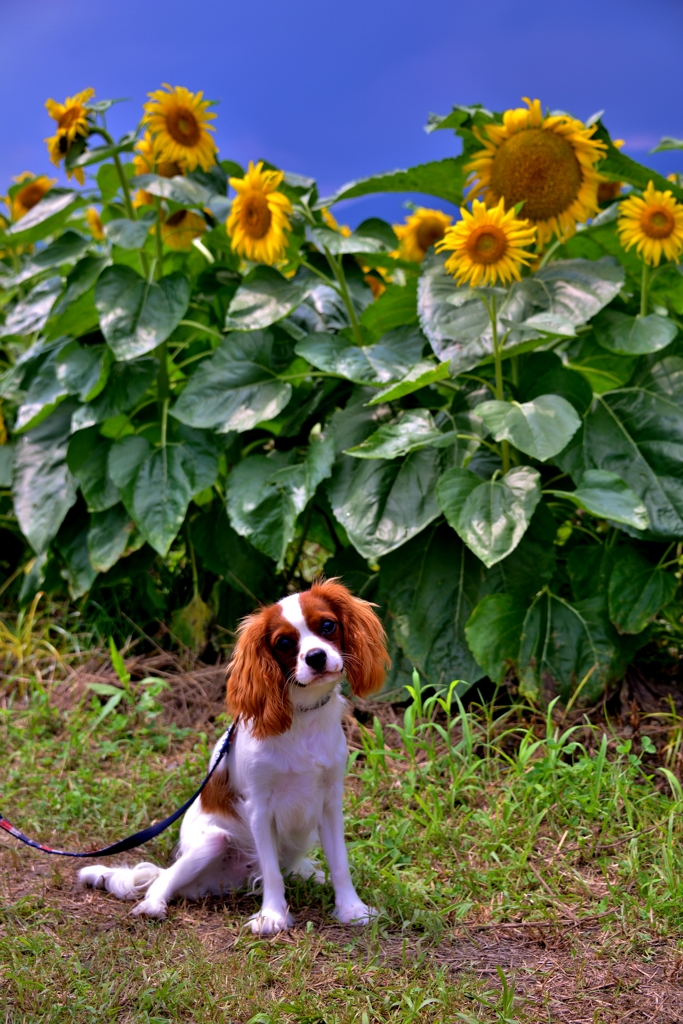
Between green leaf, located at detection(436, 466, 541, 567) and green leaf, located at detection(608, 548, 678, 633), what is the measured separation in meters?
0.40

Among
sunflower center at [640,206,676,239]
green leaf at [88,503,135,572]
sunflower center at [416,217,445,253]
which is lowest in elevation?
green leaf at [88,503,135,572]

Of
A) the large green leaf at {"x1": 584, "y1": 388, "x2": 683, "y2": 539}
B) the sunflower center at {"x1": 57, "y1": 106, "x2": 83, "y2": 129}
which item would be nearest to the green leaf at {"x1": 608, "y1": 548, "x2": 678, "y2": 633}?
the large green leaf at {"x1": 584, "y1": 388, "x2": 683, "y2": 539}

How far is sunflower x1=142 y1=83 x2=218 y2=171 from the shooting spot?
3477 mm

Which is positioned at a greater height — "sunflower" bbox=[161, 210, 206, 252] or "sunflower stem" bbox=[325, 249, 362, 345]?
"sunflower" bbox=[161, 210, 206, 252]

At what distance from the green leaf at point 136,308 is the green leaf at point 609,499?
1.55m

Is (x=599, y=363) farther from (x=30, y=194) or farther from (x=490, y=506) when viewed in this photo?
(x=30, y=194)

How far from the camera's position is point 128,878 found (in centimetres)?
217

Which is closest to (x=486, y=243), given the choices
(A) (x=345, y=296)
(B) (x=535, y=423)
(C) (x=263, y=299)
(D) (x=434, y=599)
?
(B) (x=535, y=423)

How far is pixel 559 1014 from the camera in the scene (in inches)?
67.5

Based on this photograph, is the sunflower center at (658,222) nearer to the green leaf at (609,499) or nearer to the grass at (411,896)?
the green leaf at (609,499)

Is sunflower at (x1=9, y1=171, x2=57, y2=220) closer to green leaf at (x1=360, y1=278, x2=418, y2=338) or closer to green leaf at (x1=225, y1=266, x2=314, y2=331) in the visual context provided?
green leaf at (x1=225, y1=266, x2=314, y2=331)

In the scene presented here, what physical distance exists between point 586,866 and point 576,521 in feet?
4.74

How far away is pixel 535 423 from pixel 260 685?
1253mm

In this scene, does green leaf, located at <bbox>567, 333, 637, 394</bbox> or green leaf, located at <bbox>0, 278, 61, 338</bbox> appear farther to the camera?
green leaf, located at <bbox>0, 278, 61, 338</bbox>
